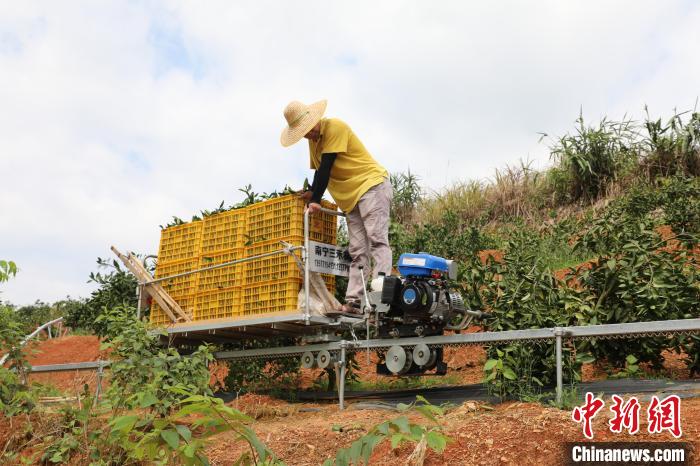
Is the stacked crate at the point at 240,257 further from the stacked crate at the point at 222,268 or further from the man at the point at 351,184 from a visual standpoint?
the man at the point at 351,184

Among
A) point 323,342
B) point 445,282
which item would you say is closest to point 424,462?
point 445,282

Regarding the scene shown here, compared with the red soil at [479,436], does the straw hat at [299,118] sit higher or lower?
higher

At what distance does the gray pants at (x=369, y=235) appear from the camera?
755cm

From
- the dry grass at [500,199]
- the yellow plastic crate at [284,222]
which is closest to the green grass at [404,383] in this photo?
the yellow plastic crate at [284,222]

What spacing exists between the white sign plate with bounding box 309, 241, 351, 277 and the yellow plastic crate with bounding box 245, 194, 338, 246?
0.42ft

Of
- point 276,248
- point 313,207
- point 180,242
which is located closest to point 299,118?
point 313,207

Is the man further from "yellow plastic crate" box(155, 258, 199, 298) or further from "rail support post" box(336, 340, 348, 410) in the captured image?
"yellow plastic crate" box(155, 258, 199, 298)

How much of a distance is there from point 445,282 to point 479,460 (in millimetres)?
2686

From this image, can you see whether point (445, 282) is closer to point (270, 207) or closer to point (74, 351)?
point (270, 207)

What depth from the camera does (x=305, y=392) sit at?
350 inches

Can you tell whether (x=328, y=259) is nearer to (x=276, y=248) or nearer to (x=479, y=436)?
(x=276, y=248)

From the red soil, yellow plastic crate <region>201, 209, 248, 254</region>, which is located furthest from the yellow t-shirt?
the red soil

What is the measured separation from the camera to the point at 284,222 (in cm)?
793

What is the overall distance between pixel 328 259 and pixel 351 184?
818 millimetres
